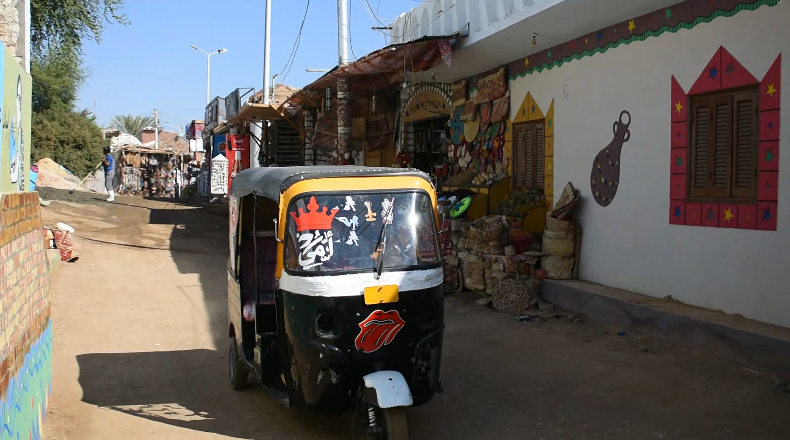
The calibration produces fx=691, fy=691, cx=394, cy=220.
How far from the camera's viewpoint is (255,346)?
5.63 metres

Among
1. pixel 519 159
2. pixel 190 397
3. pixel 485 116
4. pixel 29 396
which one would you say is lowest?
pixel 190 397

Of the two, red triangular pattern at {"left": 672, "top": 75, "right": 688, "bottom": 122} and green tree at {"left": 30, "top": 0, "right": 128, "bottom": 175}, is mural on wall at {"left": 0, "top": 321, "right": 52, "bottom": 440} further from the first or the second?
green tree at {"left": 30, "top": 0, "right": 128, "bottom": 175}

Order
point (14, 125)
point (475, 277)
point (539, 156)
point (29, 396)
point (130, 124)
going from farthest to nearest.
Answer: point (130, 124) → point (539, 156) → point (475, 277) → point (14, 125) → point (29, 396)

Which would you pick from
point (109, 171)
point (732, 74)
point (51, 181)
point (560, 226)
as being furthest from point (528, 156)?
point (51, 181)

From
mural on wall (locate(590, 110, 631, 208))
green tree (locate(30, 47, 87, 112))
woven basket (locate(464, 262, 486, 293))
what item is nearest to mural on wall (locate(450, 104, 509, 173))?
woven basket (locate(464, 262, 486, 293))

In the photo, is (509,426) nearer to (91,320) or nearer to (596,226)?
(596,226)

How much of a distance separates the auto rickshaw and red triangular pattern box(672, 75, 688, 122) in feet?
12.9

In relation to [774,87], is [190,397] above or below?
below

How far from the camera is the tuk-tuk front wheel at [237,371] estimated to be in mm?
6074

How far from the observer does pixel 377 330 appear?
4.58 metres

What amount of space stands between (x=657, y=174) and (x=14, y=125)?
6.52 meters

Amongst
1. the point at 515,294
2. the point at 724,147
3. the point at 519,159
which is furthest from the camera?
the point at 519,159

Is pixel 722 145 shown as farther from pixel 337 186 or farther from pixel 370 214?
pixel 337 186

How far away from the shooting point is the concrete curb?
593 centimetres
